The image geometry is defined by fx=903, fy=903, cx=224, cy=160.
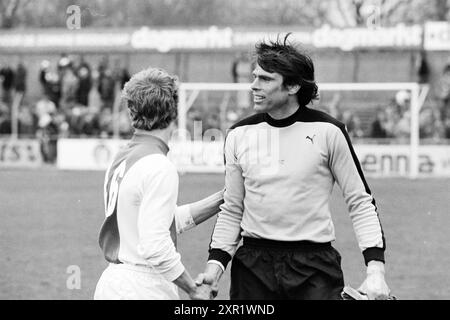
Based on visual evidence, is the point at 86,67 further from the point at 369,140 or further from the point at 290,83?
the point at 290,83

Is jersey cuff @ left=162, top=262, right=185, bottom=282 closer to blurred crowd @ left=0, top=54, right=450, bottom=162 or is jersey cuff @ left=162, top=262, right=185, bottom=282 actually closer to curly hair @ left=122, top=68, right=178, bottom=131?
curly hair @ left=122, top=68, right=178, bottom=131

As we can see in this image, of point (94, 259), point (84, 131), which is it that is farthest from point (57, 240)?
point (84, 131)

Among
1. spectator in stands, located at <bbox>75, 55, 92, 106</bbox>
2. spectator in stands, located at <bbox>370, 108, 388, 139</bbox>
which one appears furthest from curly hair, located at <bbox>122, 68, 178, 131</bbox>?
spectator in stands, located at <bbox>75, 55, 92, 106</bbox>

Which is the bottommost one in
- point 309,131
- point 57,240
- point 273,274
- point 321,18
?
point 57,240

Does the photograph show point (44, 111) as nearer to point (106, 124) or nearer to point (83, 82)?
point (83, 82)

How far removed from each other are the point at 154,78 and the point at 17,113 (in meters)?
26.5

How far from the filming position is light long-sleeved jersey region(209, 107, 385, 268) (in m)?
4.13

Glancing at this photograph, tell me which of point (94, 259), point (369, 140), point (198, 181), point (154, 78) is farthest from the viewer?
point (369, 140)

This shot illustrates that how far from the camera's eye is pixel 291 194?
13.6 feet

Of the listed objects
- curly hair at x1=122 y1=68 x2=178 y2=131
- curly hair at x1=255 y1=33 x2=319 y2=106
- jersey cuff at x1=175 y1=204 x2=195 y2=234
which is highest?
curly hair at x1=255 y1=33 x2=319 y2=106

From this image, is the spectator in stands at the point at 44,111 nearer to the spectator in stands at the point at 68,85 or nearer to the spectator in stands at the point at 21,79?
the spectator in stands at the point at 68,85

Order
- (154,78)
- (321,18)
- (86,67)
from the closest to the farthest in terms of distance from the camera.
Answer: (154,78), (86,67), (321,18)

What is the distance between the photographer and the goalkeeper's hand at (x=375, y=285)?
12.9ft
